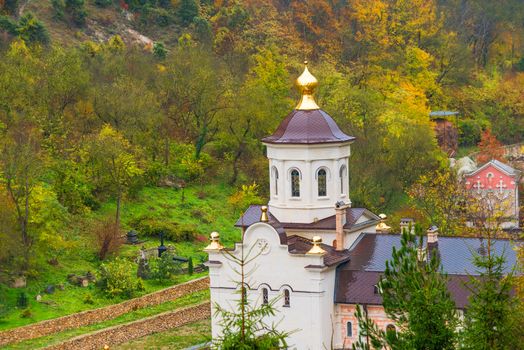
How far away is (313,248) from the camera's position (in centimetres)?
4125

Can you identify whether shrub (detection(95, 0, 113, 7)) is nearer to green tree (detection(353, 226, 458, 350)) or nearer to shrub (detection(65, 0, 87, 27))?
shrub (detection(65, 0, 87, 27))

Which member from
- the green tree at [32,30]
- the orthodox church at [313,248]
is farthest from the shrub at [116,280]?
the green tree at [32,30]

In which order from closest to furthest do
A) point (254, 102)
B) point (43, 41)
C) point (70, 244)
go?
point (70, 244) < point (254, 102) < point (43, 41)

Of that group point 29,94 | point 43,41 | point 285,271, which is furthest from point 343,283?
point 43,41

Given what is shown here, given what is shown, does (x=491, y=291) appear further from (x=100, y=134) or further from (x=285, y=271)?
(x=100, y=134)

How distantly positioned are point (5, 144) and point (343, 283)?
14.9 m

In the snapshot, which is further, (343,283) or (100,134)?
(100,134)

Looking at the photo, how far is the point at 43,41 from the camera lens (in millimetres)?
71938

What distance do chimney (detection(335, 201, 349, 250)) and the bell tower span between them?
31.2 inches

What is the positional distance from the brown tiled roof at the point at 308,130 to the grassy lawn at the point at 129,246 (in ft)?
28.4

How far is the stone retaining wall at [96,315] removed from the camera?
4337 centimetres

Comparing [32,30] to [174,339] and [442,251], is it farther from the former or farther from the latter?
[442,251]

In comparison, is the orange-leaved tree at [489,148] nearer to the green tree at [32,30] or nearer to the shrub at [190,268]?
the green tree at [32,30]

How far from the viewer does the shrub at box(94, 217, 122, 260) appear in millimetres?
50625
